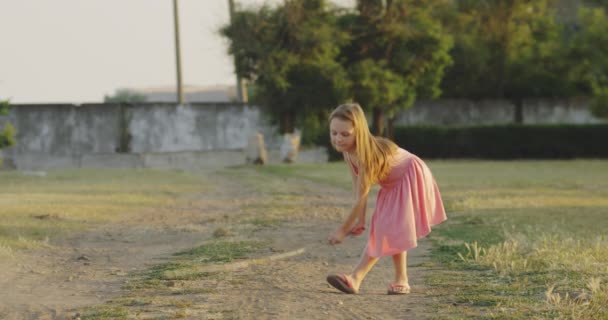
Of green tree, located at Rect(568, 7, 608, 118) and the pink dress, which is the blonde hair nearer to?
the pink dress

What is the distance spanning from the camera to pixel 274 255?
8867 mm

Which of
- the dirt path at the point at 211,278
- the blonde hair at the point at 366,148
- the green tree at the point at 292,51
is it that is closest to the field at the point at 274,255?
the dirt path at the point at 211,278

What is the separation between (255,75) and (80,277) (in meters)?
26.5

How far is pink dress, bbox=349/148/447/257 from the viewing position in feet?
22.2

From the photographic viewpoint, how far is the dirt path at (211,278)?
19.9ft

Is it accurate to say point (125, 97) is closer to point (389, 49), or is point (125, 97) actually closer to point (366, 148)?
point (389, 49)

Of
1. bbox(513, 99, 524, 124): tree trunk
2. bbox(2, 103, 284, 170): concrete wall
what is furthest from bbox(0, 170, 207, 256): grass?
bbox(513, 99, 524, 124): tree trunk

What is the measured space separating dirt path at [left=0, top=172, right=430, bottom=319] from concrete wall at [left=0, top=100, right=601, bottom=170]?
71.6 feet

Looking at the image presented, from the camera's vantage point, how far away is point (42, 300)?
21.7ft

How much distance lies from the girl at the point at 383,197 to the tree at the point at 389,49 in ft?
88.6

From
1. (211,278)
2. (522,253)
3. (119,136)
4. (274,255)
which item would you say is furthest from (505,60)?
(211,278)

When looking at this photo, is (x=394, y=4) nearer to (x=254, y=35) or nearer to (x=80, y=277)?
(x=254, y=35)

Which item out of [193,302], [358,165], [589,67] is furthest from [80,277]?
[589,67]

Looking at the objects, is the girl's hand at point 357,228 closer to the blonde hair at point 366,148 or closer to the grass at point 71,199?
the blonde hair at point 366,148
